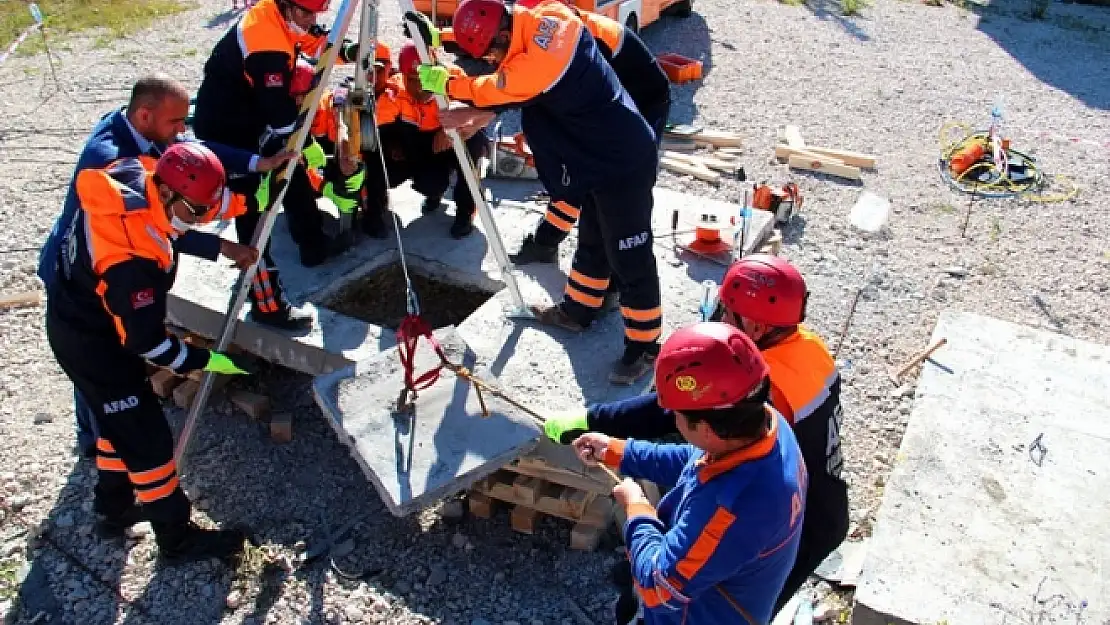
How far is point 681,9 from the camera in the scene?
546 inches

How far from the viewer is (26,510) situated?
15.7ft

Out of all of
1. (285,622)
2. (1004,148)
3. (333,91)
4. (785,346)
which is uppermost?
(785,346)

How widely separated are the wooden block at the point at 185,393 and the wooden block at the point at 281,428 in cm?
55

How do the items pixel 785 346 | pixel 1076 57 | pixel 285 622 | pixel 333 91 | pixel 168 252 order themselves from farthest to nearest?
pixel 1076 57, pixel 333 91, pixel 285 622, pixel 168 252, pixel 785 346

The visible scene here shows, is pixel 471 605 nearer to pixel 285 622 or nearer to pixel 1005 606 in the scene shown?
pixel 285 622

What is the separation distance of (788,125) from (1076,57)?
20.3ft

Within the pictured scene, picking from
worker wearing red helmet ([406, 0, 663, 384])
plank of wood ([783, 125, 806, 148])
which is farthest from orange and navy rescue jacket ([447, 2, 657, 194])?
plank of wood ([783, 125, 806, 148])

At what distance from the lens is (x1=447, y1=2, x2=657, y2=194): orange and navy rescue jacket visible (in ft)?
13.7

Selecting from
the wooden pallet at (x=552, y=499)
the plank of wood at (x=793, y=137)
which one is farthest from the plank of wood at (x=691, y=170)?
the wooden pallet at (x=552, y=499)

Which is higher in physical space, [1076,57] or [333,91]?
[333,91]

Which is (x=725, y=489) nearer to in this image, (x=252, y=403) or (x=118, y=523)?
(x=118, y=523)

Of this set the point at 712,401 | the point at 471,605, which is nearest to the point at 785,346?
the point at 712,401

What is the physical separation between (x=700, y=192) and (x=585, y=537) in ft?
15.3

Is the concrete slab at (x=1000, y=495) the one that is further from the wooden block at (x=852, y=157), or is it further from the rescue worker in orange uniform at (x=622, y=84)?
the wooden block at (x=852, y=157)
